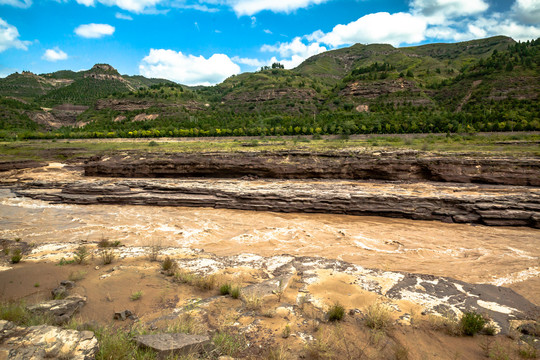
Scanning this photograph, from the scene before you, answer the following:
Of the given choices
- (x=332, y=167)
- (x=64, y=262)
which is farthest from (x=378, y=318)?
(x=332, y=167)

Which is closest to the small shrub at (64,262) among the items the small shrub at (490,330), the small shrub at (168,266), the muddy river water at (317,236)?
the small shrub at (168,266)

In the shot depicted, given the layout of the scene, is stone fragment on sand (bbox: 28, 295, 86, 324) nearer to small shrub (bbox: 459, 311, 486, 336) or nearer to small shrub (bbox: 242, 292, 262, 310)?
small shrub (bbox: 242, 292, 262, 310)

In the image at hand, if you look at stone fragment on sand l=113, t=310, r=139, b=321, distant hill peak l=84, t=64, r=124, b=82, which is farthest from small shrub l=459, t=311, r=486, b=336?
distant hill peak l=84, t=64, r=124, b=82

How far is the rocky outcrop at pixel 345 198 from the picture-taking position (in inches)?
440

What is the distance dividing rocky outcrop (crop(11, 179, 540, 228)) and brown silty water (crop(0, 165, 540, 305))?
1.74 feet

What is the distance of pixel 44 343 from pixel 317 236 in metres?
8.84

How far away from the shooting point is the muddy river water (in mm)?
7488

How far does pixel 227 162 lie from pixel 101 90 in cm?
11751

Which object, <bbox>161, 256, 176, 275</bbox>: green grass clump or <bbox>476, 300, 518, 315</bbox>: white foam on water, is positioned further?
<bbox>161, 256, 176, 275</bbox>: green grass clump

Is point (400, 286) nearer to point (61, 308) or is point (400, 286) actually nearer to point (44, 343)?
point (44, 343)

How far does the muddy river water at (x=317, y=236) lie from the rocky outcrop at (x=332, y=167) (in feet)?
20.9

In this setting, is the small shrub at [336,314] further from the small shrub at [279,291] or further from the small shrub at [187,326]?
the small shrub at [187,326]

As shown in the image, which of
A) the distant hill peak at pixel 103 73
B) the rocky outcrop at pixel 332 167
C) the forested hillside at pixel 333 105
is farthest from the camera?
the distant hill peak at pixel 103 73

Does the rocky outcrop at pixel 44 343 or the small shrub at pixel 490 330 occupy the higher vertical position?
the rocky outcrop at pixel 44 343
